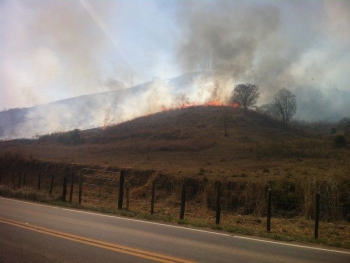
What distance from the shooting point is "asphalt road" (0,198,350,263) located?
6969mm

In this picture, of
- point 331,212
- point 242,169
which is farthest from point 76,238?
point 242,169

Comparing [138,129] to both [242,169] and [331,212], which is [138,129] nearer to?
[242,169]

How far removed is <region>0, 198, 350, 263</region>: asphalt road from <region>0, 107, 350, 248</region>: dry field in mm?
2042

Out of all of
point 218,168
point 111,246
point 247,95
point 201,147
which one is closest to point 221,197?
point 218,168

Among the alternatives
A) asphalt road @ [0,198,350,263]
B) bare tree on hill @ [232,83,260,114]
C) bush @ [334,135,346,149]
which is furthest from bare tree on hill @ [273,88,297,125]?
asphalt road @ [0,198,350,263]

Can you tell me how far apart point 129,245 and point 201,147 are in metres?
37.9

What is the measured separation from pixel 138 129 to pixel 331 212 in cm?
5173

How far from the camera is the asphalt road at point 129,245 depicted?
697cm

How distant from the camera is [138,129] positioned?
64.9 metres

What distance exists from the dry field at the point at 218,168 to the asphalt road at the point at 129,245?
2042mm

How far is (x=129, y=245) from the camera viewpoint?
8.05 m

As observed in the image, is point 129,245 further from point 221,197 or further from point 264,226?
point 221,197

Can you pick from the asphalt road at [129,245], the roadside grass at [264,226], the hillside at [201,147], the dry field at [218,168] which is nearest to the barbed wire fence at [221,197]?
the dry field at [218,168]

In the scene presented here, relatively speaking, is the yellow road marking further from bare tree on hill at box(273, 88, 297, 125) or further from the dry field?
bare tree on hill at box(273, 88, 297, 125)
